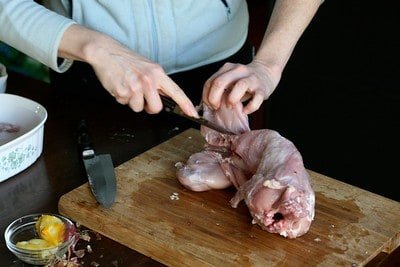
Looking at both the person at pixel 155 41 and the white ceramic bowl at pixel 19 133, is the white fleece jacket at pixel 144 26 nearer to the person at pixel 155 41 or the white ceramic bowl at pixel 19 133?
the person at pixel 155 41

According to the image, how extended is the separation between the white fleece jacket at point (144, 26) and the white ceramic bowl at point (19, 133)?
112mm

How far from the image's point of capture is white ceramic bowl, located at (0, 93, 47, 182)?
140 cm

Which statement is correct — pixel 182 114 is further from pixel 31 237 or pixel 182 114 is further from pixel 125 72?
pixel 31 237

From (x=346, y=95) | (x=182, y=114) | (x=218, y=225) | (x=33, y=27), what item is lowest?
(x=346, y=95)

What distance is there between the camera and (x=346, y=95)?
273 cm

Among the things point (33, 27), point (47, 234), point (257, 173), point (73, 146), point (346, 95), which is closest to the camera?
point (47, 234)

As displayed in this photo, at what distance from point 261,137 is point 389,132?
1.40 metres

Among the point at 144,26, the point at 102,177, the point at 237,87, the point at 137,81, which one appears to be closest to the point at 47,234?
the point at 102,177

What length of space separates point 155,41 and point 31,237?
1.90 feet

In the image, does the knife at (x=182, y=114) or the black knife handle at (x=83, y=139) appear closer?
the knife at (x=182, y=114)

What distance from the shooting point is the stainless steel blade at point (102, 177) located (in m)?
1.36

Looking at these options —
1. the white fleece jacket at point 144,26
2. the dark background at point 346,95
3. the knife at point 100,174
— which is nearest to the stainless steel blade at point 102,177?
the knife at point 100,174

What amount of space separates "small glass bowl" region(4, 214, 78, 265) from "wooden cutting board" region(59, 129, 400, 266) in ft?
0.24

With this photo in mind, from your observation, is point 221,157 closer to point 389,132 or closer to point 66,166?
point 66,166
